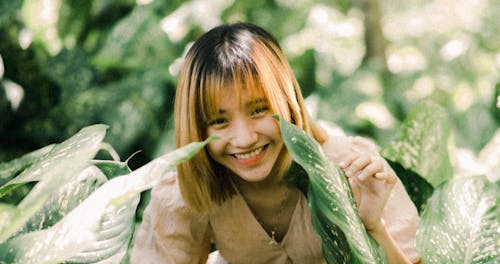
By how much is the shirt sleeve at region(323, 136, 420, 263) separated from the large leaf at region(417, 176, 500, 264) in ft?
0.15

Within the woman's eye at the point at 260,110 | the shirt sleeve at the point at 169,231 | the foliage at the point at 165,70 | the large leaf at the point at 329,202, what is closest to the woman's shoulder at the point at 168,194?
the shirt sleeve at the point at 169,231

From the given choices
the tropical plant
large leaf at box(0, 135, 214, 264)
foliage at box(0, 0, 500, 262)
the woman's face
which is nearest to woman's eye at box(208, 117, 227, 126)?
the woman's face

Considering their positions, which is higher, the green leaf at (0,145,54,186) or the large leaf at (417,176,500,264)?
the green leaf at (0,145,54,186)

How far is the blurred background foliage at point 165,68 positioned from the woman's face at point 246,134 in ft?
2.87

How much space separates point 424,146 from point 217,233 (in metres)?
0.41

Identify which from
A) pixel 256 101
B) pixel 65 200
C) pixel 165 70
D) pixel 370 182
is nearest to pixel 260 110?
pixel 256 101

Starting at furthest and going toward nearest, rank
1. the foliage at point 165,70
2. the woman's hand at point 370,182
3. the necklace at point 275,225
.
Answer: the foliage at point 165,70, the necklace at point 275,225, the woman's hand at point 370,182

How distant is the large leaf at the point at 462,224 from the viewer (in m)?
0.87

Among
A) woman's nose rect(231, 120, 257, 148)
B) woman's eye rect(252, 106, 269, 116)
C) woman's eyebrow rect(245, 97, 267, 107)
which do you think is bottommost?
woman's nose rect(231, 120, 257, 148)

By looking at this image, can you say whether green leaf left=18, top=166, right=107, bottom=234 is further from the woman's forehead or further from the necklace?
the necklace

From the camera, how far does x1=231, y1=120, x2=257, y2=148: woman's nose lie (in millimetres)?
871

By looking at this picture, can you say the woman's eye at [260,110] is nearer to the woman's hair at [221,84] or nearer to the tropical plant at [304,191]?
the woman's hair at [221,84]

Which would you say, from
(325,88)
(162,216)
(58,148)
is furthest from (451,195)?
(325,88)

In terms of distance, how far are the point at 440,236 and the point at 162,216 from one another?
0.45 metres
